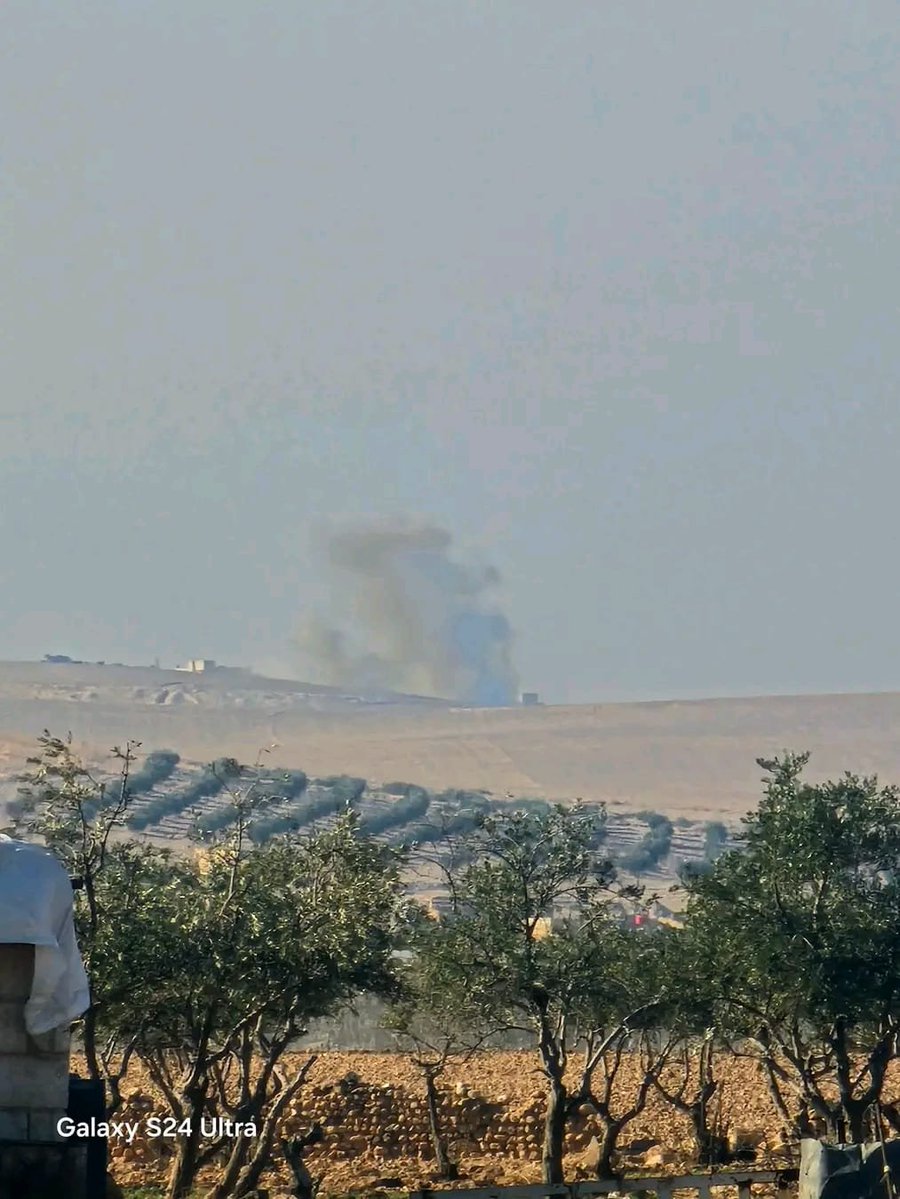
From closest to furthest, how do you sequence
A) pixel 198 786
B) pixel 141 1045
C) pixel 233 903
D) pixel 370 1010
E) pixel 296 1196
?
pixel 296 1196 → pixel 233 903 → pixel 141 1045 → pixel 370 1010 → pixel 198 786

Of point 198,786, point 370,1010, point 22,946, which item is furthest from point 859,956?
point 198,786

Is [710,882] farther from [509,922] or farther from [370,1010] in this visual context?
[370,1010]

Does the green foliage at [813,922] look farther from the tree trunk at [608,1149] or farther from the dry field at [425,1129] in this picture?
the dry field at [425,1129]

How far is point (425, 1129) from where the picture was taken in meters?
33.3

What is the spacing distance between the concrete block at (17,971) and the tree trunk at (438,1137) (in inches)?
515

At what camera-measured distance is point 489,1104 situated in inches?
1339

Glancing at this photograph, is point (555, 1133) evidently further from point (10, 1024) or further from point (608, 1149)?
point (10, 1024)

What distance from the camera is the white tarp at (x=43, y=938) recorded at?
17.5 meters

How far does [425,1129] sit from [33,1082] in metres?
16.4

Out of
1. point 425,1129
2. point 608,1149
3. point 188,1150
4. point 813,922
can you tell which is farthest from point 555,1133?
point 425,1129

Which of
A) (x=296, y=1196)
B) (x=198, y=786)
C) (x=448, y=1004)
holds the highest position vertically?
(x=198, y=786)

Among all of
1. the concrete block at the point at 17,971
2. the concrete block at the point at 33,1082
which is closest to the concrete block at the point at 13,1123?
the concrete block at the point at 33,1082

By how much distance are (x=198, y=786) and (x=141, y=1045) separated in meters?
124

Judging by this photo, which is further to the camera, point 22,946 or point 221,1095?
point 221,1095
